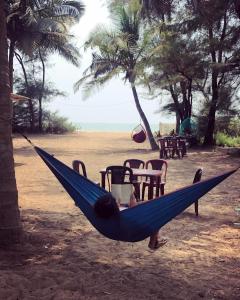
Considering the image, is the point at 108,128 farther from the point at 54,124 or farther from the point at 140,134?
the point at 140,134

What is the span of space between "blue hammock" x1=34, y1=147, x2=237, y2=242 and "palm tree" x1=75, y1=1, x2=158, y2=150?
11.6 metres

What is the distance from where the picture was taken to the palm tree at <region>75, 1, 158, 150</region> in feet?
49.2

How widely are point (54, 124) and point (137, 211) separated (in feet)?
68.5

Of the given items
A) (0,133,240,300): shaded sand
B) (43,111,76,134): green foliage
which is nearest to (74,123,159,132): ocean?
(43,111,76,134): green foliage

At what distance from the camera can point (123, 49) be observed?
15148 mm

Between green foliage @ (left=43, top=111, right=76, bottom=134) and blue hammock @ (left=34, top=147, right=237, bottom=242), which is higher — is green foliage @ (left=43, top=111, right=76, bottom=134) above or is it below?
above

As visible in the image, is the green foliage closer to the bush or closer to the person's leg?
the bush

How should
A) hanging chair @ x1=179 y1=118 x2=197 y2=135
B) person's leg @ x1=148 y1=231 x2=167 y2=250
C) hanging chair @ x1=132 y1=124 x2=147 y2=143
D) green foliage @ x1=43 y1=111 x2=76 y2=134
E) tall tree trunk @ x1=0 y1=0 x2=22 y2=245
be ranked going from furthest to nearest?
green foliage @ x1=43 y1=111 x2=76 y2=134, hanging chair @ x1=179 y1=118 x2=197 y2=135, hanging chair @ x1=132 y1=124 x2=147 y2=143, tall tree trunk @ x1=0 y1=0 x2=22 y2=245, person's leg @ x1=148 y1=231 x2=167 y2=250

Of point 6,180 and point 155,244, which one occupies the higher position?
point 6,180

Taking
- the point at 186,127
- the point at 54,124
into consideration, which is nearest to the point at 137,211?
the point at 186,127

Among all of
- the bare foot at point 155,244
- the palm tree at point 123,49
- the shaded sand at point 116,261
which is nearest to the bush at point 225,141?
the palm tree at point 123,49

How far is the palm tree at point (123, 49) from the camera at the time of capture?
15.0 m

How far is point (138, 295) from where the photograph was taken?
2736mm

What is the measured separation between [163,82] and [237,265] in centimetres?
1145
